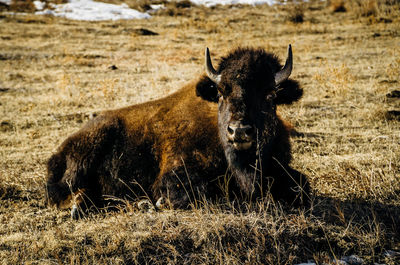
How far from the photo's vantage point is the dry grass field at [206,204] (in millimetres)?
3076

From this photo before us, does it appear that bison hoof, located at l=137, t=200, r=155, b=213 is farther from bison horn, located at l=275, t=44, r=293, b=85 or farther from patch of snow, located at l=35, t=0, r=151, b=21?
patch of snow, located at l=35, t=0, r=151, b=21

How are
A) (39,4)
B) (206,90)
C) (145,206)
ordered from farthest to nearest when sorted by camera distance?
(39,4)
(206,90)
(145,206)

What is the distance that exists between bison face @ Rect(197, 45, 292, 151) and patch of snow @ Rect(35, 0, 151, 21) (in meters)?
23.3

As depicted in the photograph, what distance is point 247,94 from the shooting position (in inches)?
142

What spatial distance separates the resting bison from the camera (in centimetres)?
369

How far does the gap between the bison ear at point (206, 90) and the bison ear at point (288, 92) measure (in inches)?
33.6

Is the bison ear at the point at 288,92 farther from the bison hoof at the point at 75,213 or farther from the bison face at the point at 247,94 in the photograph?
the bison hoof at the point at 75,213

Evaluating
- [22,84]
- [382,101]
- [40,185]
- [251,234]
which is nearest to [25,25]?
[22,84]

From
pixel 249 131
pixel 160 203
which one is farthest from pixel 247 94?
pixel 160 203

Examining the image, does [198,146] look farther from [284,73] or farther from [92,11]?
[92,11]

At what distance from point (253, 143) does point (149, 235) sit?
1.49m

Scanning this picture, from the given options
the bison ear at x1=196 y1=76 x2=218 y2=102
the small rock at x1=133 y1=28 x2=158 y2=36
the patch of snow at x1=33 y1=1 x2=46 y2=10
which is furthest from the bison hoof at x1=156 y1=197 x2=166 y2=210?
the patch of snow at x1=33 y1=1 x2=46 y2=10

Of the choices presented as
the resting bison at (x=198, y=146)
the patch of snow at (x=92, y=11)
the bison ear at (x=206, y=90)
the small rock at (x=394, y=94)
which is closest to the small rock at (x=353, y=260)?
the resting bison at (x=198, y=146)

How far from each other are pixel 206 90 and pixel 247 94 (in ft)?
2.99
